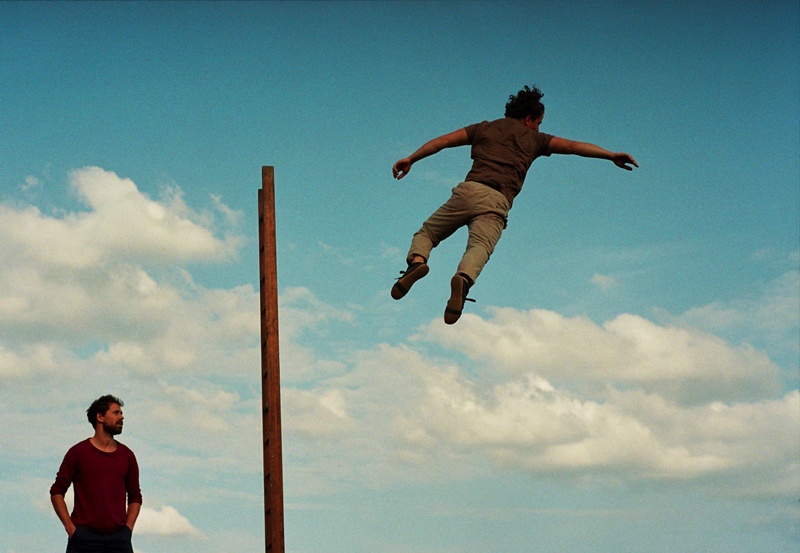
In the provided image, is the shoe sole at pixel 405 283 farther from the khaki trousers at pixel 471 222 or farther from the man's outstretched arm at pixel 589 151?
the man's outstretched arm at pixel 589 151

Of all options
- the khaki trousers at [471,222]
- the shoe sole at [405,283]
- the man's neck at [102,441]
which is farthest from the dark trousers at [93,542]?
the khaki trousers at [471,222]

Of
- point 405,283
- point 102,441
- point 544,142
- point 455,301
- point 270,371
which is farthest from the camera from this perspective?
point 544,142

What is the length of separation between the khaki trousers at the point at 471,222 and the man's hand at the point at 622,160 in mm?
1121

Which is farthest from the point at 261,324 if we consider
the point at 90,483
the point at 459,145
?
the point at 459,145

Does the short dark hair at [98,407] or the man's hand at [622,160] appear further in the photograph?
the man's hand at [622,160]

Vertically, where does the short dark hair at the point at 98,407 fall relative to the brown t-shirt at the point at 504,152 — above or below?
below

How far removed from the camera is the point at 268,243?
317 inches

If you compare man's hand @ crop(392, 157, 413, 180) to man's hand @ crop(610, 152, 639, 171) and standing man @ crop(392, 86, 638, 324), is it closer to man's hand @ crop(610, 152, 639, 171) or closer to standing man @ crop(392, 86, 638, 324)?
standing man @ crop(392, 86, 638, 324)

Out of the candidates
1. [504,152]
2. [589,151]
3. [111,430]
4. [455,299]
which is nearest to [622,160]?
[589,151]

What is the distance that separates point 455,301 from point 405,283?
60 centimetres

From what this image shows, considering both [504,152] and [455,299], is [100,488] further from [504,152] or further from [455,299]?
[504,152]

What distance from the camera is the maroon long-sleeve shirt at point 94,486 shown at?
6.79 m

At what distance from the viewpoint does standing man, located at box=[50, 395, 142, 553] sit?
677cm

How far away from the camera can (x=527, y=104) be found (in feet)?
28.6
